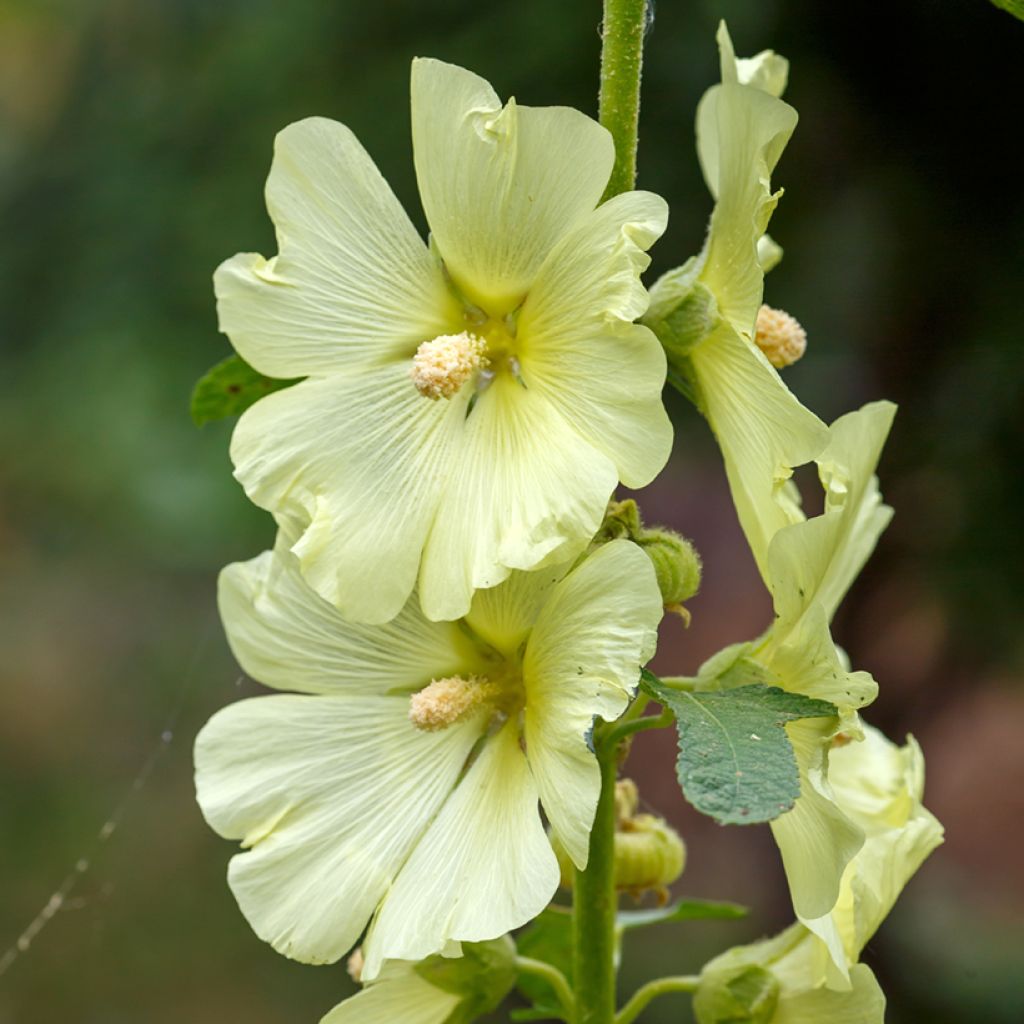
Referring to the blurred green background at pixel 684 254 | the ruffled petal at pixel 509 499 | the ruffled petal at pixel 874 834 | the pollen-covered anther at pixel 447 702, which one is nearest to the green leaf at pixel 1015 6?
the ruffled petal at pixel 509 499

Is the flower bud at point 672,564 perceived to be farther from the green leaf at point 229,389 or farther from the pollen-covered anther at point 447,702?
the green leaf at point 229,389

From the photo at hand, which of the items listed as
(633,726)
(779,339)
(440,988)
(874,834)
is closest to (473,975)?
(440,988)

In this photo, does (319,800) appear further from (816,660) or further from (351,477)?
(816,660)

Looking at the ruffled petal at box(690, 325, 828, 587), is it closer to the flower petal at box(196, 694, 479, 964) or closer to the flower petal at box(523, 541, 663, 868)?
the flower petal at box(523, 541, 663, 868)

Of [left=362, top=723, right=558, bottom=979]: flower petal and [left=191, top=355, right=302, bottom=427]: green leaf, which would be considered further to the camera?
[left=191, top=355, right=302, bottom=427]: green leaf

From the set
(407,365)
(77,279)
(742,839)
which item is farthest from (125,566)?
(407,365)

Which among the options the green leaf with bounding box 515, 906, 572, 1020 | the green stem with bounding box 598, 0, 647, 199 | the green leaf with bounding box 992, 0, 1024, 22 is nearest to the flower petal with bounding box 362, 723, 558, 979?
the green leaf with bounding box 515, 906, 572, 1020
